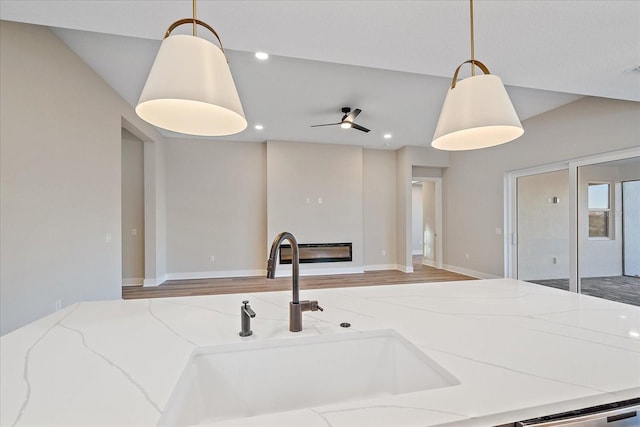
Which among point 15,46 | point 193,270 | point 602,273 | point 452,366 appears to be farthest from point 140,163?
point 602,273

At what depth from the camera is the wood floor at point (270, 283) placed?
4.57m

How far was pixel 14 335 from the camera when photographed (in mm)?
995

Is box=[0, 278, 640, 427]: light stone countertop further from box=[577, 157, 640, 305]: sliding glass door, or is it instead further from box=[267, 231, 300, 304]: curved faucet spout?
box=[577, 157, 640, 305]: sliding glass door

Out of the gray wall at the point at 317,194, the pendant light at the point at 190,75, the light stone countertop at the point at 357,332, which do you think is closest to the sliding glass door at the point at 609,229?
the light stone countertop at the point at 357,332

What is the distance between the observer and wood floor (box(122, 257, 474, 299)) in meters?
4.57

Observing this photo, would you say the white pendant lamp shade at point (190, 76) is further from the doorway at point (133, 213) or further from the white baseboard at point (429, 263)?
the white baseboard at point (429, 263)

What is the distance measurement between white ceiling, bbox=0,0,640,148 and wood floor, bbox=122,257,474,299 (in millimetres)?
2953

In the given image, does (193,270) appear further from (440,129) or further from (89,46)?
(440,129)

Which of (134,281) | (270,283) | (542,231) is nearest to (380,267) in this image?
(270,283)

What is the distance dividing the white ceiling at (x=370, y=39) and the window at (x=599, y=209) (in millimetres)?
1165

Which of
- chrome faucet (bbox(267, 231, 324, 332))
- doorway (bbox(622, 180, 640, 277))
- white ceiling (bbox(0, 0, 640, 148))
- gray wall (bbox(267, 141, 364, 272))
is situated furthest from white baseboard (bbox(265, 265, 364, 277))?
Result: chrome faucet (bbox(267, 231, 324, 332))

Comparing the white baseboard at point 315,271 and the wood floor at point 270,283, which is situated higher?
the white baseboard at point 315,271

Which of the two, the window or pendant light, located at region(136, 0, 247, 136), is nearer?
pendant light, located at region(136, 0, 247, 136)

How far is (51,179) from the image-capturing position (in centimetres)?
249
